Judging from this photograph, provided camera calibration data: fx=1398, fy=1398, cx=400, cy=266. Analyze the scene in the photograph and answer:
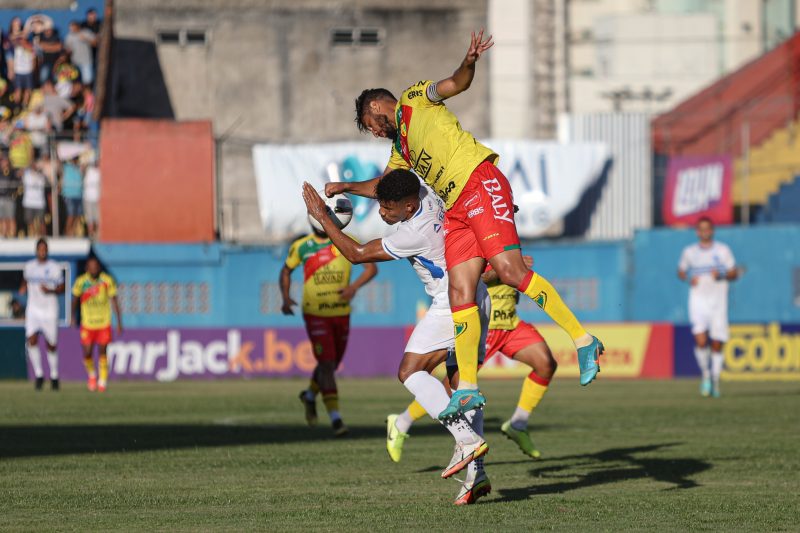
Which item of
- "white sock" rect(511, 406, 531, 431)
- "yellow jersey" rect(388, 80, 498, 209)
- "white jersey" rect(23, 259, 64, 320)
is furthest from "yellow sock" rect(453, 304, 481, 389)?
"white jersey" rect(23, 259, 64, 320)

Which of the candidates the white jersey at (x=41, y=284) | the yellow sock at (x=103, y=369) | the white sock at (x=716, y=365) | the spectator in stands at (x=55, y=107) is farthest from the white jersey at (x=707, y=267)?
the spectator in stands at (x=55, y=107)

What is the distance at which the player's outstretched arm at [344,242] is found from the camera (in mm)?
9094

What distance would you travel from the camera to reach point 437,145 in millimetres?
9008

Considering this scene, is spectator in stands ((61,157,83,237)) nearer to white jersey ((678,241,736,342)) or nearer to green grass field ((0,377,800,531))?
green grass field ((0,377,800,531))

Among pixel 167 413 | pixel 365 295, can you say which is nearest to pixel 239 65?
pixel 365 295

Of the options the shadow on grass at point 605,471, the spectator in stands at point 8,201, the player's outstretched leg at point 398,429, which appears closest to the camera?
the shadow on grass at point 605,471

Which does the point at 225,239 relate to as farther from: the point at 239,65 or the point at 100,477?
the point at 100,477

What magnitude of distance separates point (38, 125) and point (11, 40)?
3.68 meters

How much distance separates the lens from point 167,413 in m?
17.2

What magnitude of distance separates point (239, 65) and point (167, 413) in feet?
84.7

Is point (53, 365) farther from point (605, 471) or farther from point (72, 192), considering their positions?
point (605, 471)

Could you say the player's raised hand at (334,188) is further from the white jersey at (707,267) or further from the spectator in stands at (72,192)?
the spectator in stands at (72,192)

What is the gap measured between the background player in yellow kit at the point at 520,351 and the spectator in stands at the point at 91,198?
79.0ft

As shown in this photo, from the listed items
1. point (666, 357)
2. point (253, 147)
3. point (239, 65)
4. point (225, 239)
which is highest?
point (239, 65)
